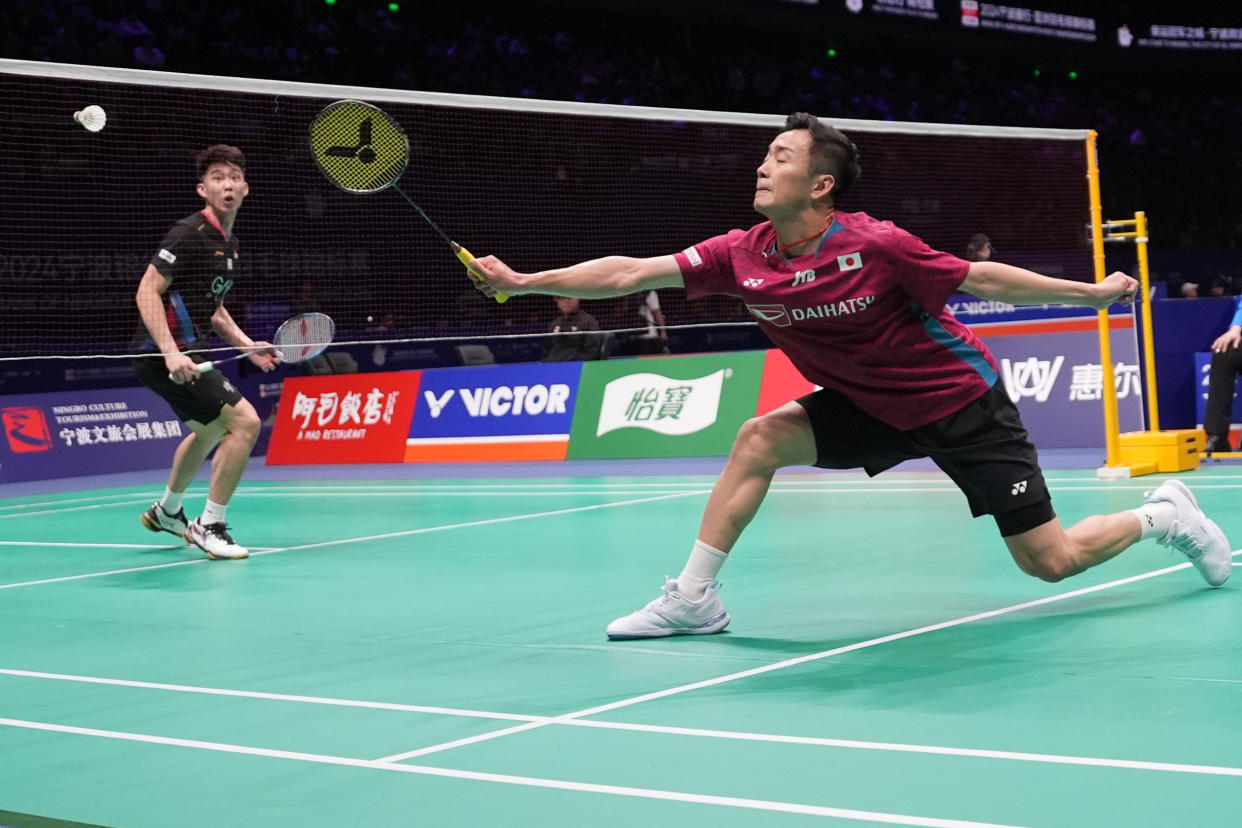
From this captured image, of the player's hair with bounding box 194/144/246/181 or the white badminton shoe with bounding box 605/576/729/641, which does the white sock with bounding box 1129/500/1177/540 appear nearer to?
the white badminton shoe with bounding box 605/576/729/641

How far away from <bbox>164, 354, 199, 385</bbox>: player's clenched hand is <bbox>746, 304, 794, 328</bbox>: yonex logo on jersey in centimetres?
360

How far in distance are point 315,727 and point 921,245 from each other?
2268 mm

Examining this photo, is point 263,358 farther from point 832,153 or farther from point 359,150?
point 832,153

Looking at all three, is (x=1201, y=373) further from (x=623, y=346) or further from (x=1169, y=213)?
(x=1169, y=213)

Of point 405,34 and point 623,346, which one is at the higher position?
point 405,34

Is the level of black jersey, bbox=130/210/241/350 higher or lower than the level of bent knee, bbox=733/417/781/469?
higher

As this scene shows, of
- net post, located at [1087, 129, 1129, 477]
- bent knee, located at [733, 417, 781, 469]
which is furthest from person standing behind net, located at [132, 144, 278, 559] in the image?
net post, located at [1087, 129, 1129, 477]

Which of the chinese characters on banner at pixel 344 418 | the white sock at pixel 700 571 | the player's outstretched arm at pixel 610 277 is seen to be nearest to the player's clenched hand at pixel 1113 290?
the player's outstretched arm at pixel 610 277

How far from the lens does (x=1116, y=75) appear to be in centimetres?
3497

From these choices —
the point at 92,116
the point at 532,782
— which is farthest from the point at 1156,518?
the point at 92,116

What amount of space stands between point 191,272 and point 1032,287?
16.0 ft

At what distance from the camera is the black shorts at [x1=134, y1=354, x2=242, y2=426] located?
8047 millimetres

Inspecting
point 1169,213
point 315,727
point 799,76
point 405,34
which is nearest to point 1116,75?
point 1169,213

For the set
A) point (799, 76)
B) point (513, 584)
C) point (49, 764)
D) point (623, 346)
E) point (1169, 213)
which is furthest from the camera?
point (1169, 213)
